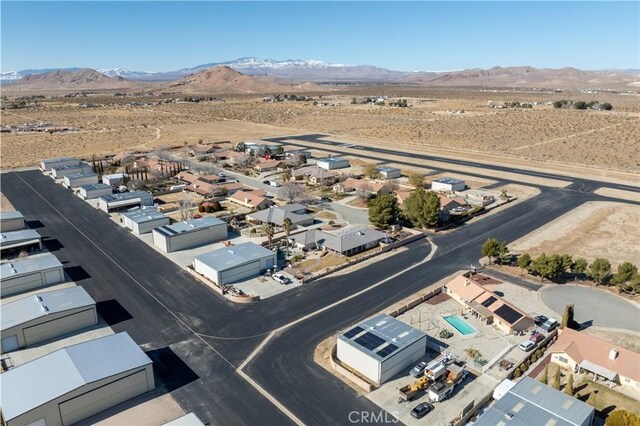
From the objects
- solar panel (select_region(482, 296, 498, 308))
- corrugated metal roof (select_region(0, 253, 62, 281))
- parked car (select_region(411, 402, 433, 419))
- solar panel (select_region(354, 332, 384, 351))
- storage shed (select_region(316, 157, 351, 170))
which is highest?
storage shed (select_region(316, 157, 351, 170))

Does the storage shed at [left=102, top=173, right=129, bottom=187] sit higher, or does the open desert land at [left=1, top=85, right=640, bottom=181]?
the open desert land at [left=1, top=85, right=640, bottom=181]

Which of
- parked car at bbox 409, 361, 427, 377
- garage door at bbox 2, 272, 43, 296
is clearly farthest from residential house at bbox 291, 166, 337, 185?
parked car at bbox 409, 361, 427, 377

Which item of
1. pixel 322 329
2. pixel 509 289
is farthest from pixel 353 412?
pixel 509 289

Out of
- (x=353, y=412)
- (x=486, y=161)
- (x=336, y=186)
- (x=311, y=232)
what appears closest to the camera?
(x=353, y=412)

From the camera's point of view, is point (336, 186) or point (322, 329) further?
point (336, 186)

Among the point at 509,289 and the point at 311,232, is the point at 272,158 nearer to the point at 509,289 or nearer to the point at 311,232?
the point at 311,232

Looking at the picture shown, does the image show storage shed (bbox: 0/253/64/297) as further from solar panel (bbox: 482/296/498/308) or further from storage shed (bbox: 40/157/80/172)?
storage shed (bbox: 40/157/80/172)

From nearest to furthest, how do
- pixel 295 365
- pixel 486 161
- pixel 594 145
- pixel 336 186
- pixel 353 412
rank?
pixel 353 412
pixel 295 365
pixel 336 186
pixel 486 161
pixel 594 145

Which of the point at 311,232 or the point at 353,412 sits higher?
the point at 311,232

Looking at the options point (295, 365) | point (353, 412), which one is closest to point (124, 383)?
point (295, 365)
